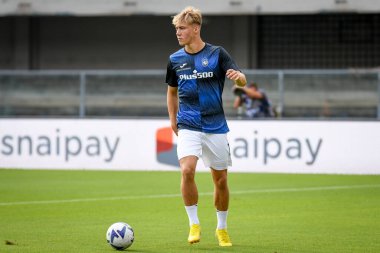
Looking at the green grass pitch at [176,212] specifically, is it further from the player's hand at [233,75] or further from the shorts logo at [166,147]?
the player's hand at [233,75]

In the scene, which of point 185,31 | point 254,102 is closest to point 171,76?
point 185,31

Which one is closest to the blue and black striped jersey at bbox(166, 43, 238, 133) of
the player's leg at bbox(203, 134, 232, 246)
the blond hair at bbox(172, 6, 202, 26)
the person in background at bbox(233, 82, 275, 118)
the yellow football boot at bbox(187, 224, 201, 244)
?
the player's leg at bbox(203, 134, 232, 246)

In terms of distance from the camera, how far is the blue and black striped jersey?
10719mm

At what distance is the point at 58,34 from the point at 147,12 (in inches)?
189

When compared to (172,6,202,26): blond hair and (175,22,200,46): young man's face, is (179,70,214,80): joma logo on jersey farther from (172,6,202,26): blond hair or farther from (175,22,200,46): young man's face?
(172,6,202,26): blond hair

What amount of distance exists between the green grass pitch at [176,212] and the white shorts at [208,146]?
2.80 ft

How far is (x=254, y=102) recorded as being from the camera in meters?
24.1

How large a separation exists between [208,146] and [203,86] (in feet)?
2.00

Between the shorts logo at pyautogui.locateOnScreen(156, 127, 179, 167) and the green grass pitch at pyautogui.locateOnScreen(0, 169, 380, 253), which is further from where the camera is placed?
the shorts logo at pyautogui.locateOnScreen(156, 127, 179, 167)

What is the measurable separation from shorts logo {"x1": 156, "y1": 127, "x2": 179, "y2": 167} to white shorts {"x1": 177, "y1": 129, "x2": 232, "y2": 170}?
12158 millimetres

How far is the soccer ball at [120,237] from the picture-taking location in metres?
10.3

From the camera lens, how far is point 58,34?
32.0 meters

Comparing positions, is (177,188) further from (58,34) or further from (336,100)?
(58,34)

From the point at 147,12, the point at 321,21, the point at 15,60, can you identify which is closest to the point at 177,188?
the point at 147,12
